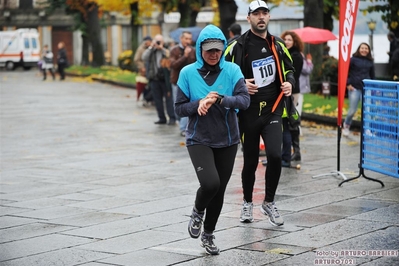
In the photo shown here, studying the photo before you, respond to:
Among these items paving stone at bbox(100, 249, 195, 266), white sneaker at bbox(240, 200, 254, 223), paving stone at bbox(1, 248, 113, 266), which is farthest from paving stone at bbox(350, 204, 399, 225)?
paving stone at bbox(1, 248, 113, 266)

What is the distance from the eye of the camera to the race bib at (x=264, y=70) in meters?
8.35

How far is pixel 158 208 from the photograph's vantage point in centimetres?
924

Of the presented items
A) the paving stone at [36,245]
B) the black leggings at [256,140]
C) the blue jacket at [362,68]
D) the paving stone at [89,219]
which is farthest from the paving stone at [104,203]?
the blue jacket at [362,68]

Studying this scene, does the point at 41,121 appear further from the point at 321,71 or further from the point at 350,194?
the point at 350,194

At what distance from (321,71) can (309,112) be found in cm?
431

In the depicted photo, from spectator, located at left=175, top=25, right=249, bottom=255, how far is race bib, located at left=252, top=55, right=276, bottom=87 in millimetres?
1162

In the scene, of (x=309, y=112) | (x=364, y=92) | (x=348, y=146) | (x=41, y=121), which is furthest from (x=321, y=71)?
(x=364, y=92)

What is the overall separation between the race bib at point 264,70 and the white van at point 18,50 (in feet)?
172

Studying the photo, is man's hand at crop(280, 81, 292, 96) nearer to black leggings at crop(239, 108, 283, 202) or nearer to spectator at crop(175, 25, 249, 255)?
black leggings at crop(239, 108, 283, 202)

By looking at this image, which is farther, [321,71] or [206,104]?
[321,71]

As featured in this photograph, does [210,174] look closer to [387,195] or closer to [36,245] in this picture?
[36,245]

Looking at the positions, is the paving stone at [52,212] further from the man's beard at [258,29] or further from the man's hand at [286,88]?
the man's beard at [258,29]

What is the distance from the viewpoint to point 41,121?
2103 centimetres

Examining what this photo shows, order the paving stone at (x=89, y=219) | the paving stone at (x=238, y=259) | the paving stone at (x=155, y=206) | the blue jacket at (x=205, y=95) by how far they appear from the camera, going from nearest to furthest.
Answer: the paving stone at (x=238, y=259) → the blue jacket at (x=205, y=95) → the paving stone at (x=89, y=219) → the paving stone at (x=155, y=206)
